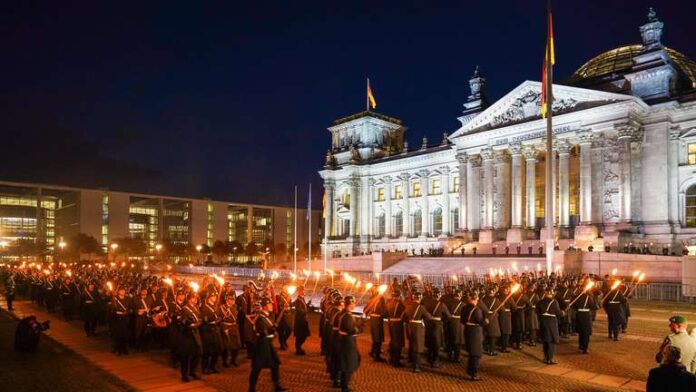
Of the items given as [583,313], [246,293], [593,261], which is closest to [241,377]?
[246,293]

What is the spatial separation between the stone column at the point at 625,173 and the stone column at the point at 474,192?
15.5 m

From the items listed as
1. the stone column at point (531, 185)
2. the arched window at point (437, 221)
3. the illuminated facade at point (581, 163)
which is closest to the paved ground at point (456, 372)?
the illuminated facade at point (581, 163)

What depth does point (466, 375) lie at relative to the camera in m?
14.4

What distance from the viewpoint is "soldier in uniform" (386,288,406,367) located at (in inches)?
602

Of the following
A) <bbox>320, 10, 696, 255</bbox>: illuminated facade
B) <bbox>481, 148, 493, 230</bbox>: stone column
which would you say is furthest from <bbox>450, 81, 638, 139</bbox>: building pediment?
<bbox>481, 148, 493, 230</bbox>: stone column

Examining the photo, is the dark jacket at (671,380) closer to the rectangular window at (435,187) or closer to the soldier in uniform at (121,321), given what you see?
the soldier in uniform at (121,321)

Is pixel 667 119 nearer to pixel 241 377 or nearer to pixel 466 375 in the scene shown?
pixel 466 375

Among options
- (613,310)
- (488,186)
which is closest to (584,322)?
(613,310)

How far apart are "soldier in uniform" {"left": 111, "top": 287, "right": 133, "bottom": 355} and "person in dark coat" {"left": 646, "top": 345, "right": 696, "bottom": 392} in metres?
15.6

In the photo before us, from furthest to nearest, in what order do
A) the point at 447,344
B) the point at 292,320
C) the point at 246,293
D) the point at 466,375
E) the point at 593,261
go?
the point at 593,261 < the point at 292,320 < the point at 246,293 < the point at 447,344 < the point at 466,375

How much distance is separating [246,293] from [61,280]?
15470 millimetres

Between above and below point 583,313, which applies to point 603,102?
above

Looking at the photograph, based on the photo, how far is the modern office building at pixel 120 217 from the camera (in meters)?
125

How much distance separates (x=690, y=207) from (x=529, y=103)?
17220 mm
